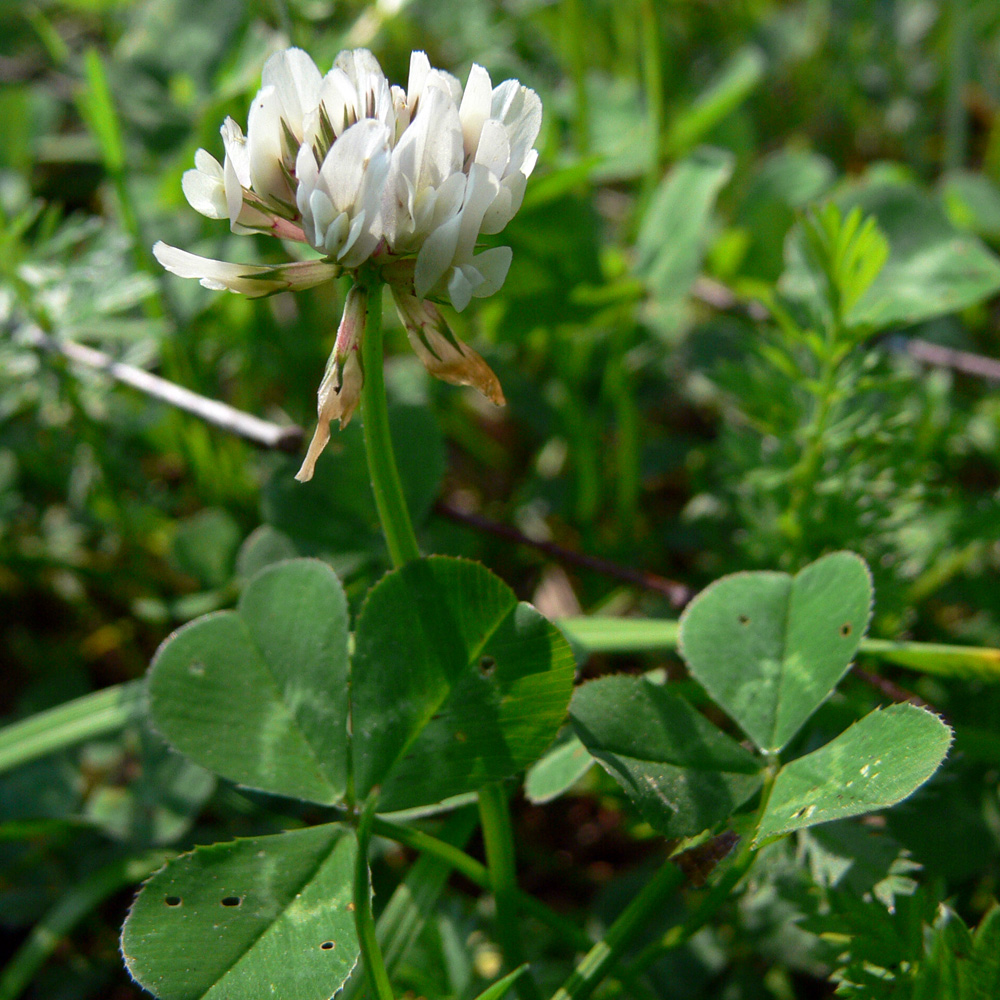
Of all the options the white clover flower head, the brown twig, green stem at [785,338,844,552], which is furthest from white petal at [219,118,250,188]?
green stem at [785,338,844,552]

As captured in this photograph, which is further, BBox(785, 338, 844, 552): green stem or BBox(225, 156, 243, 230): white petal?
BBox(785, 338, 844, 552): green stem

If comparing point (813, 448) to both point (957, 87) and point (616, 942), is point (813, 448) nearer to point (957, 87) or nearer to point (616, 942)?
point (616, 942)

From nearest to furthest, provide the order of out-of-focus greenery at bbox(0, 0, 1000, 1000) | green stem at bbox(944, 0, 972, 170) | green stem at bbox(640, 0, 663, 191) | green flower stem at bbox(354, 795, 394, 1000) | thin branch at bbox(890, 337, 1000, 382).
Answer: green flower stem at bbox(354, 795, 394, 1000) → out-of-focus greenery at bbox(0, 0, 1000, 1000) → green stem at bbox(640, 0, 663, 191) → thin branch at bbox(890, 337, 1000, 382) → green stem at bbox(944, 0, 972, 170)

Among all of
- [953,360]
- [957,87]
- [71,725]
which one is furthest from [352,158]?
[957,87]

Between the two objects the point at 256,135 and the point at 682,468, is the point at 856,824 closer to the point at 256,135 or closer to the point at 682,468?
the point at 256,135

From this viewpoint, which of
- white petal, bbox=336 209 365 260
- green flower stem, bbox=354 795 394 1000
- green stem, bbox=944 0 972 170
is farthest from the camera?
green stem, bbox=944 0 972 170

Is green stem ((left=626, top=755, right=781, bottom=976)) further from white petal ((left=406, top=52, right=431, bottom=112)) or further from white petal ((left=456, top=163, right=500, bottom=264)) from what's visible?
white petal ((left=406, top=52, right=431, bottom=112))
